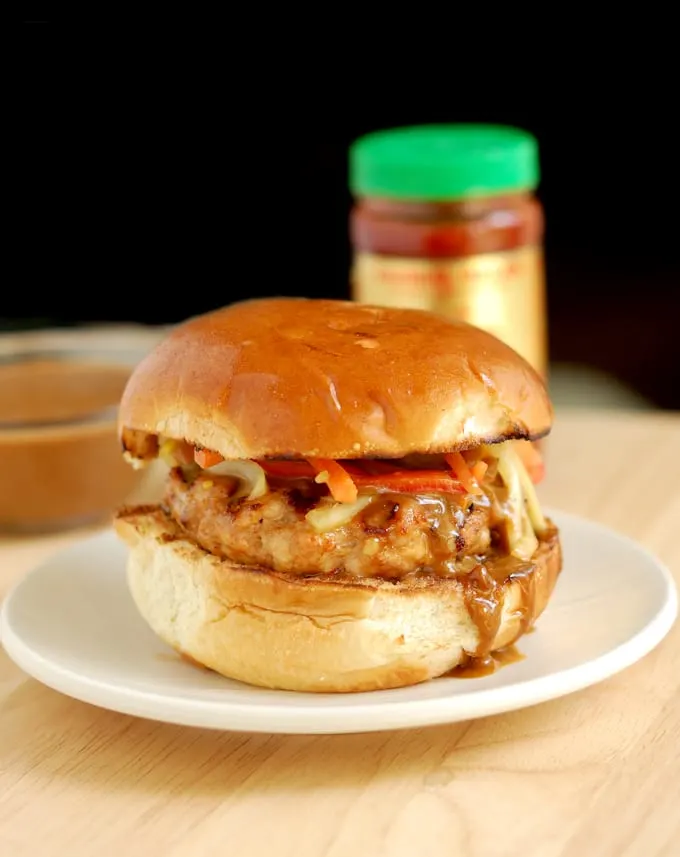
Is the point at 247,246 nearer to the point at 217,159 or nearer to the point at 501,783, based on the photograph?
the point at 217,159

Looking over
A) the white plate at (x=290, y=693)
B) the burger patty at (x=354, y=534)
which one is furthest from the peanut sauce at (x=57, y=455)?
the burger patty at (x=354, y=534)

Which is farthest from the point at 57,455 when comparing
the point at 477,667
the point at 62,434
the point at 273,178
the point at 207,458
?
the point at 273,178

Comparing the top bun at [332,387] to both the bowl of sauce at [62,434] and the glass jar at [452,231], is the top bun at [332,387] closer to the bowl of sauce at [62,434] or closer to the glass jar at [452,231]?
the bowl of sauce at [62,434]

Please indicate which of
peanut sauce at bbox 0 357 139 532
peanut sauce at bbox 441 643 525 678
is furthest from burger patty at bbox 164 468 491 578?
peanut sauce at bbox 0 357 139 532

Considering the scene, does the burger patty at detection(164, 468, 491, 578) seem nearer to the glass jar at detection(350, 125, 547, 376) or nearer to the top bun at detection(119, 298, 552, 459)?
the top bun at detection(119, 298, 552, 459)

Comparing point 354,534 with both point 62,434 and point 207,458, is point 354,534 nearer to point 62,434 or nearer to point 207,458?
point 207,458
